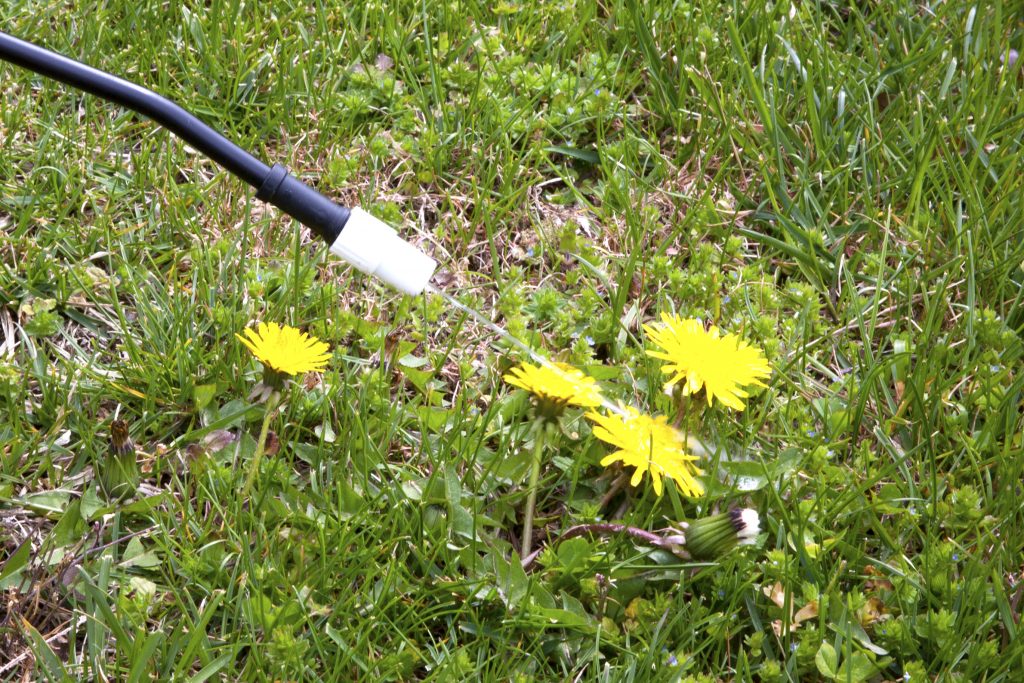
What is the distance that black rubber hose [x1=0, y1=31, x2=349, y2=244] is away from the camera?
5.11 ft

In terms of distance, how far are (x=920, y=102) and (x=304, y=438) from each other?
5.79ft

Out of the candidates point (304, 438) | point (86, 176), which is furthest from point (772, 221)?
point (86, 176)

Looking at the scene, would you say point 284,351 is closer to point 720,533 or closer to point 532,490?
point 532,490

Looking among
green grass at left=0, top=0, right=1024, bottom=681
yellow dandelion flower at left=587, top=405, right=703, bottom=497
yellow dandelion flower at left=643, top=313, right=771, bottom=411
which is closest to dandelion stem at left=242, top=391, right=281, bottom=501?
green grass at left=0, top=0, right=1024, bottom=681

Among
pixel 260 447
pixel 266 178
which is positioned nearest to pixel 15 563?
pixel 260 447

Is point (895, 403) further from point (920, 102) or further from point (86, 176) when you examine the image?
point (86, 176)

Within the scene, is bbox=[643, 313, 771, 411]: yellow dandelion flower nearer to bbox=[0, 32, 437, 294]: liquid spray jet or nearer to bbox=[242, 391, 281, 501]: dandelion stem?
bbox=[0, 32, 437, 294]: liquid spray jet

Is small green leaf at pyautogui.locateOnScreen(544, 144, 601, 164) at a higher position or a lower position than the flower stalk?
higher

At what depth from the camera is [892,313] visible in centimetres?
245

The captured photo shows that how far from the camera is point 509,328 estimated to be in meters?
2.24

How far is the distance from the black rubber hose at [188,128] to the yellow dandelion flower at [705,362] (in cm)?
61

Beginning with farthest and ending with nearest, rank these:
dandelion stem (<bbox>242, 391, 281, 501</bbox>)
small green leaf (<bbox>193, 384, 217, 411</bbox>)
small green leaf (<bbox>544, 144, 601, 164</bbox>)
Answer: small green leaf (<bbox>544, 144, 601, 164</bbox>) → small green leaf (<bbox>193, 384, 217, 411</bbox>) → dandelion stem (<bbox>242, 391, 281, 501</bbox>)

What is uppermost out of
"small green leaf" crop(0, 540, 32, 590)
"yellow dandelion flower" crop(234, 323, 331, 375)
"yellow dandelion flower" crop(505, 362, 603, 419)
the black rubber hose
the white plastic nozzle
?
the black rubber hose

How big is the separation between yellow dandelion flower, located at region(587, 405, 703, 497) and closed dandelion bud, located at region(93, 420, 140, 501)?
0.77 m
